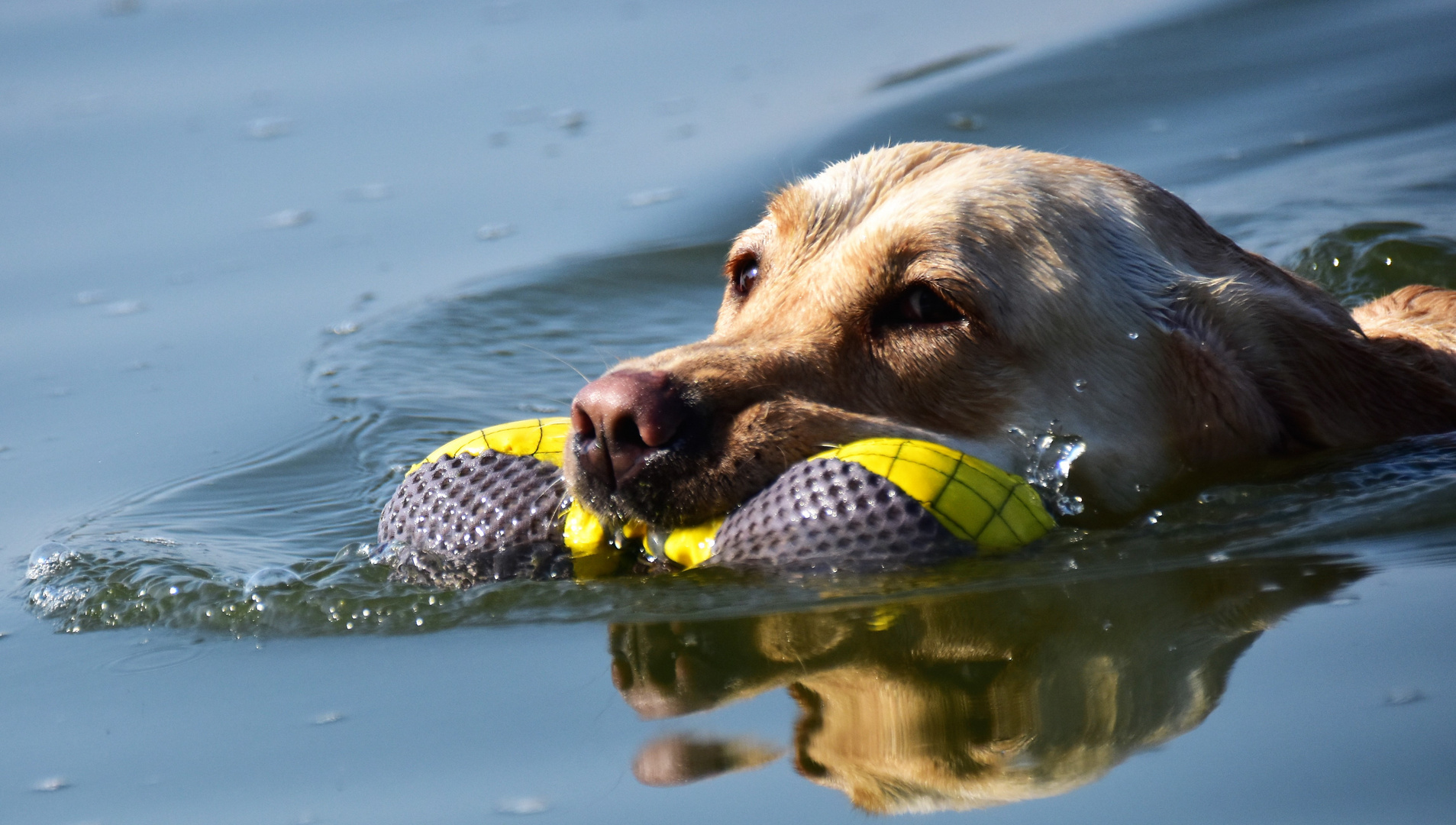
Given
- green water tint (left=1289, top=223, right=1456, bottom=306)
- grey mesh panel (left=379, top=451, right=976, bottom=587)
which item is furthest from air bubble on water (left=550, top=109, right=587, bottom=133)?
grey mesh panel (left=379, top=451, right=976, bottom=587)

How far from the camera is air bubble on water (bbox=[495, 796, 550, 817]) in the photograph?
136 inches

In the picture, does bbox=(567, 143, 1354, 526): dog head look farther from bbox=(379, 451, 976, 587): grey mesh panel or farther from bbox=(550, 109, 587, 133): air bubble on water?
bbox=(550, 109, 587, 133): air bubble on water

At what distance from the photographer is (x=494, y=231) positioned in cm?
972

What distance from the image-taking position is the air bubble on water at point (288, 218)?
966 cm

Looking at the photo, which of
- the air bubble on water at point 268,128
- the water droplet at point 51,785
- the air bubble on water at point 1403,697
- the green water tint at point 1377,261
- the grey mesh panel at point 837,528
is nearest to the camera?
the air bubble on water at point 1403,697

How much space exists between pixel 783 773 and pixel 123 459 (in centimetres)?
429

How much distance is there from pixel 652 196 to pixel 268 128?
270cm

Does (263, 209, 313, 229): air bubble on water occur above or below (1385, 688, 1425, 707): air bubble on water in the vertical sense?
above

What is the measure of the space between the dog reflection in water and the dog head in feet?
1.90

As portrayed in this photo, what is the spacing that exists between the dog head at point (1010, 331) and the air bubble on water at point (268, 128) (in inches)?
256

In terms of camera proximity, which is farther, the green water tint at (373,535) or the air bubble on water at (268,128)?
the air bubble on water at (268,128)

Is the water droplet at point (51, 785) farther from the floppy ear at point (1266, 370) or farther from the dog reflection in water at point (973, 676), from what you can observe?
the floppy ear at point (1266, 370)

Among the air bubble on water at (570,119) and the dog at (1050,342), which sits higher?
the air bubble on water at (570,119)

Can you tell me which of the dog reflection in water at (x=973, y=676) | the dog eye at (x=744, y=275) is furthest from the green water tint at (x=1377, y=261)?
the dog reflection in water at (x=973, y=676)
